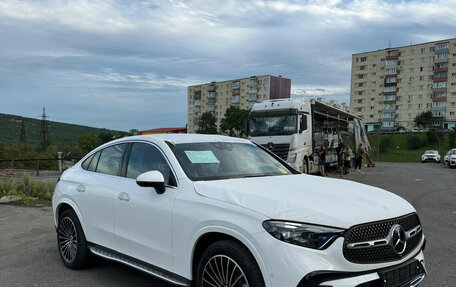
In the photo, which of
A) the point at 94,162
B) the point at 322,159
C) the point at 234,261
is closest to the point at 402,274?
the point at 234,261

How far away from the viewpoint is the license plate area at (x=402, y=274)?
271cm

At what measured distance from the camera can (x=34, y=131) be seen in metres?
109

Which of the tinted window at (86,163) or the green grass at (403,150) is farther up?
the tinted window at (86,163)

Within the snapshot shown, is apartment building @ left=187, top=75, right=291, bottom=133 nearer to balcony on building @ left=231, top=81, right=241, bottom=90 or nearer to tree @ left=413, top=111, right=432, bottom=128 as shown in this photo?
balcony on building @ left=231, top=81, right=241, bottom=90

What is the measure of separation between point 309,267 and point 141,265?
6.13 feet

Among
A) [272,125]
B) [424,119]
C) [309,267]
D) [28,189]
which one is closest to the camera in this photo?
[309,267]

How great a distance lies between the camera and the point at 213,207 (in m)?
3.00

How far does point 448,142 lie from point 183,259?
74.7 meters

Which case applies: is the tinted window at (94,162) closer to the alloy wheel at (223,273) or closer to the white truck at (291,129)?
the alloy wheel at (223,273)

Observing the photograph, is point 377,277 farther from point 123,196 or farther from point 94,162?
point 94,162

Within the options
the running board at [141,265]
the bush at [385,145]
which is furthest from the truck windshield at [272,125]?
the bush at [385,145]

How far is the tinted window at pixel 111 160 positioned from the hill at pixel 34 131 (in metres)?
84.1

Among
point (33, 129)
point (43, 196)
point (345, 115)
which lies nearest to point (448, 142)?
point (345, 115)

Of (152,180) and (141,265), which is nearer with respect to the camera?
(152,180)
